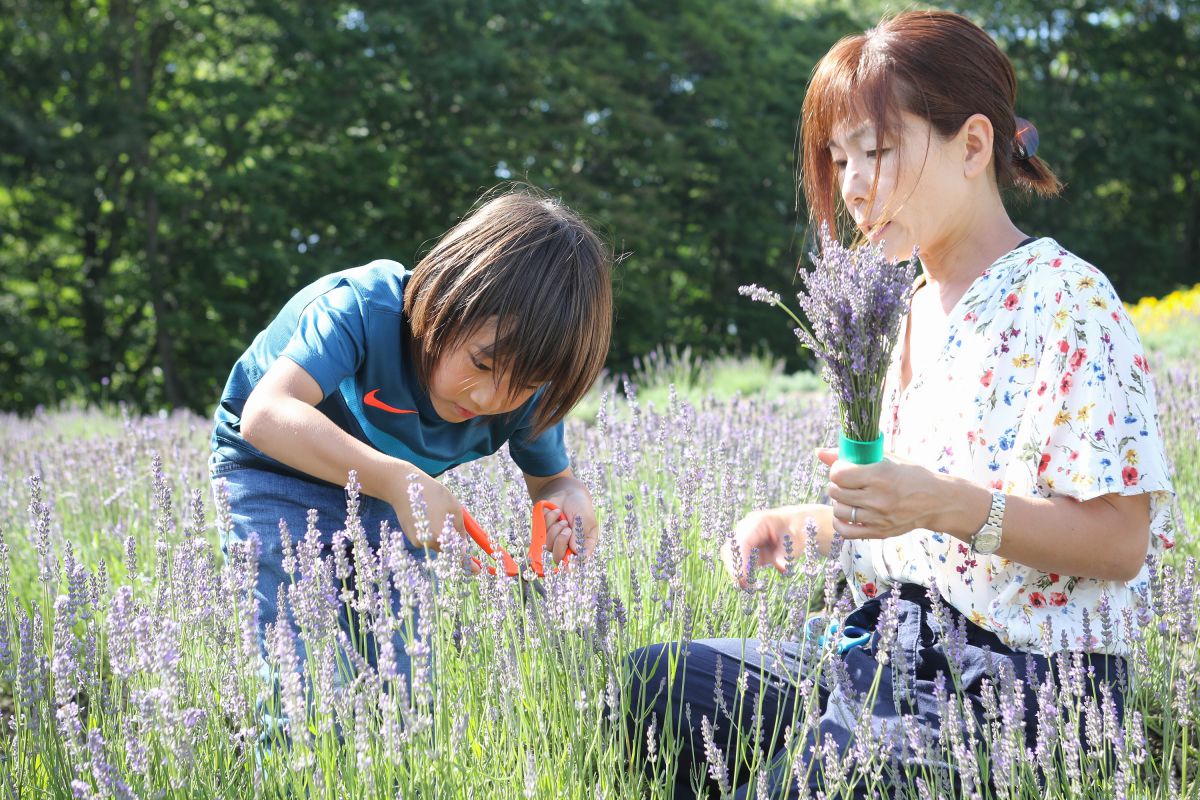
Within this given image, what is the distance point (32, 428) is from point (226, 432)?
20.1 feet

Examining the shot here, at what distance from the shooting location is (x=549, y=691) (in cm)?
191

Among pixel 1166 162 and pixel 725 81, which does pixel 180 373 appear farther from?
pixel 1166 162

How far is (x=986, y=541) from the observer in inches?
71.3

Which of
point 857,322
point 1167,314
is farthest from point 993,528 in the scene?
point 1167,314

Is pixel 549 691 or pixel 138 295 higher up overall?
pixel 138 295

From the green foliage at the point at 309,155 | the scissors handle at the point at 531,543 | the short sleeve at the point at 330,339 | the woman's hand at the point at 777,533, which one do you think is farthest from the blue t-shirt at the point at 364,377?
the green foliage at the point at 309,155

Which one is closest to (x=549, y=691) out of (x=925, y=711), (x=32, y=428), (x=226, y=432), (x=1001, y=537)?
(x=925, y=711)

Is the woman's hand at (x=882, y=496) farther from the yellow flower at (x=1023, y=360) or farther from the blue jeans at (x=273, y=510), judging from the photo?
the blue jeans at (x=273, y=510)

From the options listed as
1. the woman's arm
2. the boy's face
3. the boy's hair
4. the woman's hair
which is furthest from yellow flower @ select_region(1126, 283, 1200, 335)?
the boy's face

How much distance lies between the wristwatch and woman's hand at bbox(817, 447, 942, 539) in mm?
113

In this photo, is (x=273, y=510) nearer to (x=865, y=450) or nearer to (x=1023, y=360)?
(x=865, y=450)

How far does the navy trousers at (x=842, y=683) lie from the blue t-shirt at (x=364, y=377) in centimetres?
74

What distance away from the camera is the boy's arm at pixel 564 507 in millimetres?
2361

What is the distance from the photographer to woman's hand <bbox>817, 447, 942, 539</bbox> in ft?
5.48
